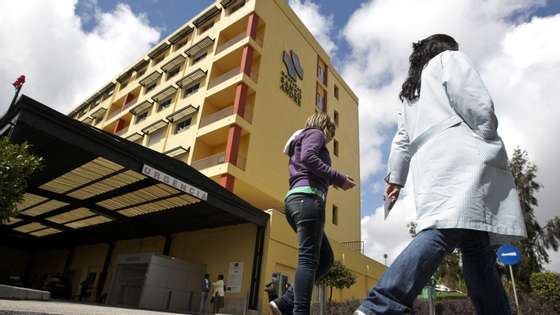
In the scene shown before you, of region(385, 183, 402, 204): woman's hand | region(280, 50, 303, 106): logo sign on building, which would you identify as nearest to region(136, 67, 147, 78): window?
region(280, 50, 303, 106): logo sign on building

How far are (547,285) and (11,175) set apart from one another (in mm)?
13483

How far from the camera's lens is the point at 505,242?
5.90 feet

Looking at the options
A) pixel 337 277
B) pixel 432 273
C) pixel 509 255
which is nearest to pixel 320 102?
pixel 337 277

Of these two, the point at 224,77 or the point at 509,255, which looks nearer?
the point at 509,255

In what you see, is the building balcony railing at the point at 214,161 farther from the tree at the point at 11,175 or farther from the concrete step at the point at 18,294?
the tree at the point at 11,175

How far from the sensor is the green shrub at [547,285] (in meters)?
9.99

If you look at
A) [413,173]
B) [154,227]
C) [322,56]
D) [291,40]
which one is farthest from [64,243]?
[413,173]

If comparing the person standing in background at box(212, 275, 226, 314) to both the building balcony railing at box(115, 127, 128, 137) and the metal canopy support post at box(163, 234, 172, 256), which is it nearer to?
the metal canopy support post at box(163, 234, 172, 256)

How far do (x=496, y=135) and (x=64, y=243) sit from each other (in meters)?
24.0

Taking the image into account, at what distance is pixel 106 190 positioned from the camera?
12430mm

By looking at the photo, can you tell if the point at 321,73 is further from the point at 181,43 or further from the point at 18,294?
the point at 18,294

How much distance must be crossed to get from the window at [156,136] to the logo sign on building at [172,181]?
14.2 metres

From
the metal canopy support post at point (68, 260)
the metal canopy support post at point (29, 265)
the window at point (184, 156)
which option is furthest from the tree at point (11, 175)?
the metal canopy support post at point (29, 265)

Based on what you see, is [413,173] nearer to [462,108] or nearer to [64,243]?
[462,108]
